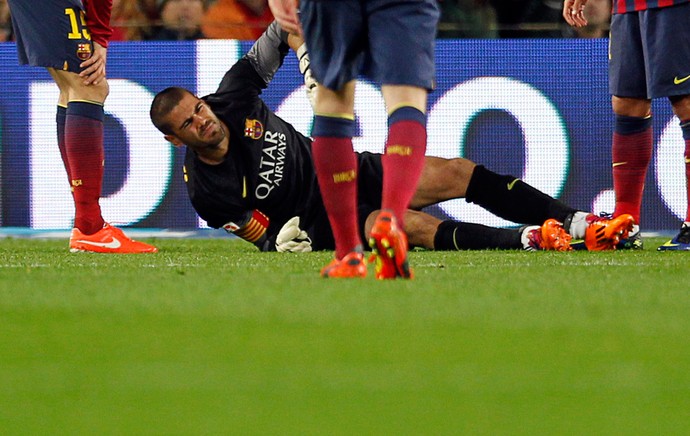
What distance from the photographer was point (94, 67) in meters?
5.27

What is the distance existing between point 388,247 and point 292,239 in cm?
223

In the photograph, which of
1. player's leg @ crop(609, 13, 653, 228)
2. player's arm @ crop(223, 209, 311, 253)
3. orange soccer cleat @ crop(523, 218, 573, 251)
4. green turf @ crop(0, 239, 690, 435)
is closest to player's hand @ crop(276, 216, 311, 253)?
player's arm @ crop(223, 209, 311, 253)

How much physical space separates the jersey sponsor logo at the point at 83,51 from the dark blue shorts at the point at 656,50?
226cm

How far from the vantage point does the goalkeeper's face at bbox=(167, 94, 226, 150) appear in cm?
507

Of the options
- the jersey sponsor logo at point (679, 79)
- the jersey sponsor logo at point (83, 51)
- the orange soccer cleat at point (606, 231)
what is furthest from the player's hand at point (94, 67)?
the jersey sponsor logo at point (679, 79)

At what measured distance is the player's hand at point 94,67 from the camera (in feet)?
17.3

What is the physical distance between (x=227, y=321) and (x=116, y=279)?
1.12m

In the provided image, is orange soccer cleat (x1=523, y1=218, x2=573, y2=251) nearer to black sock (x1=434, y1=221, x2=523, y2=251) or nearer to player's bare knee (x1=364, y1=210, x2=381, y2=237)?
black sock (x1=434, y1=221, x2=523, y2=251)

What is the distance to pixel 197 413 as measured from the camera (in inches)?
62.9

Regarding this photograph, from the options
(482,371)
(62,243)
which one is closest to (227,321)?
(482,371)

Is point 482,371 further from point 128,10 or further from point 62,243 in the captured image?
point 128,10

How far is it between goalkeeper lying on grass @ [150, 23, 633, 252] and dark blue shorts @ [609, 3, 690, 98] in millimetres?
577

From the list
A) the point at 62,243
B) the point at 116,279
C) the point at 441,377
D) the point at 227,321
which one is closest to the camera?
the point at 441,377

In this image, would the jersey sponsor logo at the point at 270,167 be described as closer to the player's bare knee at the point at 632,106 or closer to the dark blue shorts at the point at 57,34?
the dark blue shorts at the point at 57,34
